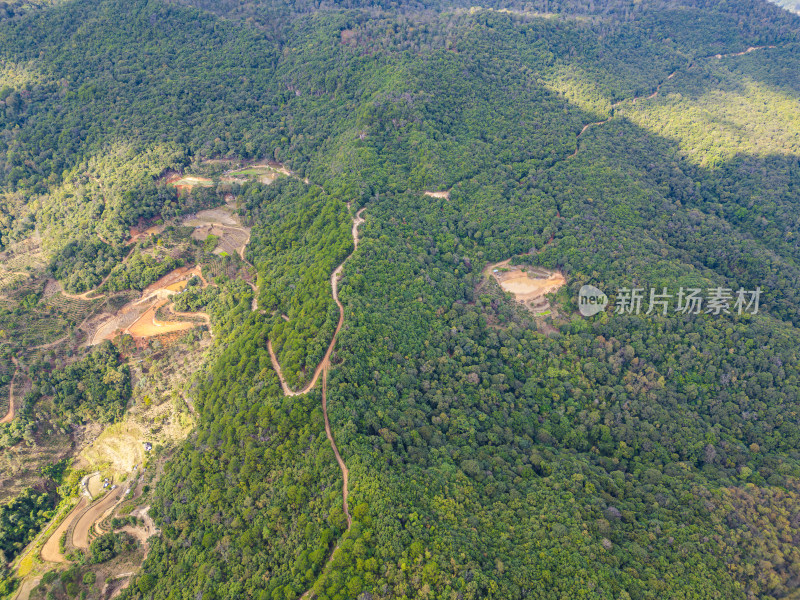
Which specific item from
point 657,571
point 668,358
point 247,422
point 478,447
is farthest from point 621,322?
point 247,422

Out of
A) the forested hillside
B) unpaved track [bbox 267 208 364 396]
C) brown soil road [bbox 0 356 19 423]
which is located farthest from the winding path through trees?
brown soil road [bbox 0 356 19 423]

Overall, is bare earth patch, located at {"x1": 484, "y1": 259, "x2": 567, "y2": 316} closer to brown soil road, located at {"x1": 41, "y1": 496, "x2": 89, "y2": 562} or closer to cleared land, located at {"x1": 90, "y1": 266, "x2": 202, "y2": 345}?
cleared land, located at {"x1": 90, "y1": 266, "x2": 202, "y2": 345}

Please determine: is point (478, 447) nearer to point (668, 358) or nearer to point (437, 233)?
point (668, 358)

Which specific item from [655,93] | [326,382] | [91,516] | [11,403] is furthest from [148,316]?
[655,93]

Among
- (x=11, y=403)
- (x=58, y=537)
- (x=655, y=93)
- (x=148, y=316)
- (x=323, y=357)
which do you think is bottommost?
(x=58, y=537)

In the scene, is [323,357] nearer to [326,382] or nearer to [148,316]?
[326,382]
